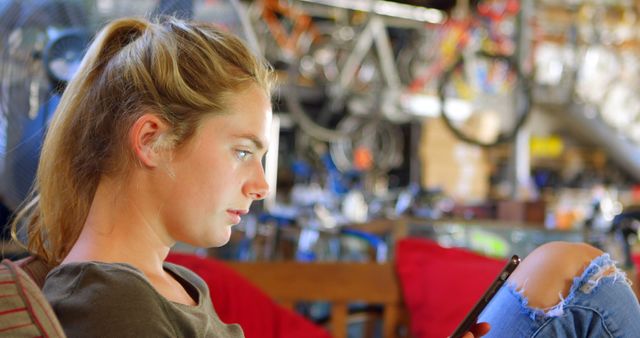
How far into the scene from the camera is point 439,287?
74.9 inches

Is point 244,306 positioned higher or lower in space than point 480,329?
lower

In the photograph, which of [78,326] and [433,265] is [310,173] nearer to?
[433,265]

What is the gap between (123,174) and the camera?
0.87 metres

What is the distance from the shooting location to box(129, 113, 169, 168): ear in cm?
85

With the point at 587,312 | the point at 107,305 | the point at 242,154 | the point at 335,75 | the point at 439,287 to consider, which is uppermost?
the point at 242,154

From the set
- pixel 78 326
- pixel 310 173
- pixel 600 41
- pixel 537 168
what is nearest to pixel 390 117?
pixel 310 173

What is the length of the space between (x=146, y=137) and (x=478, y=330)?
17.3 inches

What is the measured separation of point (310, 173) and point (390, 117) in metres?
0.98

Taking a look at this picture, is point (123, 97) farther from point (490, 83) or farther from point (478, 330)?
point (490, 83)

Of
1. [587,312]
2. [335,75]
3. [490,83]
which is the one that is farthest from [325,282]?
[335,75]

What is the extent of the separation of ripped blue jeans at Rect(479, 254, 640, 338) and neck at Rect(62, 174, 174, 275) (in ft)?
1.67

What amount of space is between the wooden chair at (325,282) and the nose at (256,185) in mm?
948

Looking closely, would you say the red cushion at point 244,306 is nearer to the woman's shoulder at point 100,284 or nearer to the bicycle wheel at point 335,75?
the woman's shoulder at point 100,284

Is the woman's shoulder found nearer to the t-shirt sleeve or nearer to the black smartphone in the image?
the t-shirt sleeve
